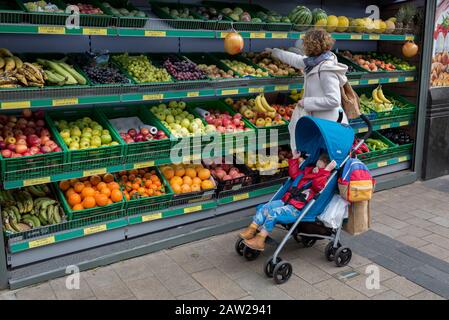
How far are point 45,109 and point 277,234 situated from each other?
272 centimetres

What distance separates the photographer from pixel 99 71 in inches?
164

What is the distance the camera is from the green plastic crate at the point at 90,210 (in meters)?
4.05

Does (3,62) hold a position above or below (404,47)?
below

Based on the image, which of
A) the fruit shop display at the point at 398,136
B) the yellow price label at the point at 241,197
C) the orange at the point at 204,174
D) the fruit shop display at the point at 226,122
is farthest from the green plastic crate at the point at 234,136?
the fruit shop display at the point at 398,136

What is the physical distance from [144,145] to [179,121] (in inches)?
24.6

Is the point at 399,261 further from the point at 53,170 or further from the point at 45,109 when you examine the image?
the point at 45,109

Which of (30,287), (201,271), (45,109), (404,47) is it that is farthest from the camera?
(404,47)

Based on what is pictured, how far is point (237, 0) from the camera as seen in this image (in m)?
5.63

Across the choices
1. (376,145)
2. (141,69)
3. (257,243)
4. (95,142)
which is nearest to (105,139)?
(95,142)

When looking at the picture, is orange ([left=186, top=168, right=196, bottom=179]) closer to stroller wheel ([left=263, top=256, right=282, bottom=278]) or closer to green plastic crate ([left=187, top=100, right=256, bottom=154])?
green plastic crate ([left=187, top=100, right=256, bottom=154])

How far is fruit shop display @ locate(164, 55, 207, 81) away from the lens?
4.57 meters

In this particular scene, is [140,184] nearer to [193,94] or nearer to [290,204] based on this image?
[193,94]

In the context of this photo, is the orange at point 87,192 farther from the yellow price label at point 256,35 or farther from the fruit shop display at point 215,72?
the yellow price label at point 256,35

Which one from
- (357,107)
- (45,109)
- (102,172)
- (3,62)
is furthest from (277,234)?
(3,62)
